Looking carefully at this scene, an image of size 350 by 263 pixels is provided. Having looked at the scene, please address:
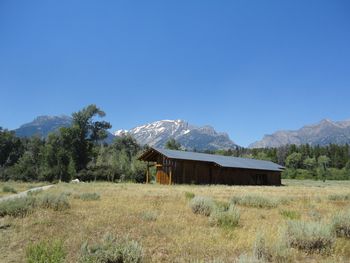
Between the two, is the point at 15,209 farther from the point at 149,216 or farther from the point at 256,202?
the point at 256,202

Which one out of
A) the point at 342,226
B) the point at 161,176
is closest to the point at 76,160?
the point at 161,176

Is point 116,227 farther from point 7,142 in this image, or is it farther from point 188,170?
point 7,142

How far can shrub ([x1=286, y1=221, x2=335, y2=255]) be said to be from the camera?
6770 mm

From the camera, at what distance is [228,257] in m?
6.27

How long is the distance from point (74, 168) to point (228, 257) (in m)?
57.7

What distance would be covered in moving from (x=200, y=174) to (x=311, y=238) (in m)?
35.4

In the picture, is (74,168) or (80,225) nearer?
(80,225)

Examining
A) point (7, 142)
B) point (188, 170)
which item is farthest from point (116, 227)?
point (7, 142)

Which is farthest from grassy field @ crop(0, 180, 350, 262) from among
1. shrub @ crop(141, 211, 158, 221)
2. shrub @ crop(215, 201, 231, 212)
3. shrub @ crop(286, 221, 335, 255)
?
shrub @ crop(215, 201, 231, 212)

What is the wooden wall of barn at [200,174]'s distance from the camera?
132ft

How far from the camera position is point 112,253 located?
18.9 feet

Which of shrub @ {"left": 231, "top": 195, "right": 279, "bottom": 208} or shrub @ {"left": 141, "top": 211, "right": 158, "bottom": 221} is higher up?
shrub @ {"left": 231, "top": 195, "right": 279, "bottom": 208}

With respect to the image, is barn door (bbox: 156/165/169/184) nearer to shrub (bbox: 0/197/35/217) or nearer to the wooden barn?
the wooden barn

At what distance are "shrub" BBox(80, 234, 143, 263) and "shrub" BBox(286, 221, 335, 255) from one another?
3089 millimetres
